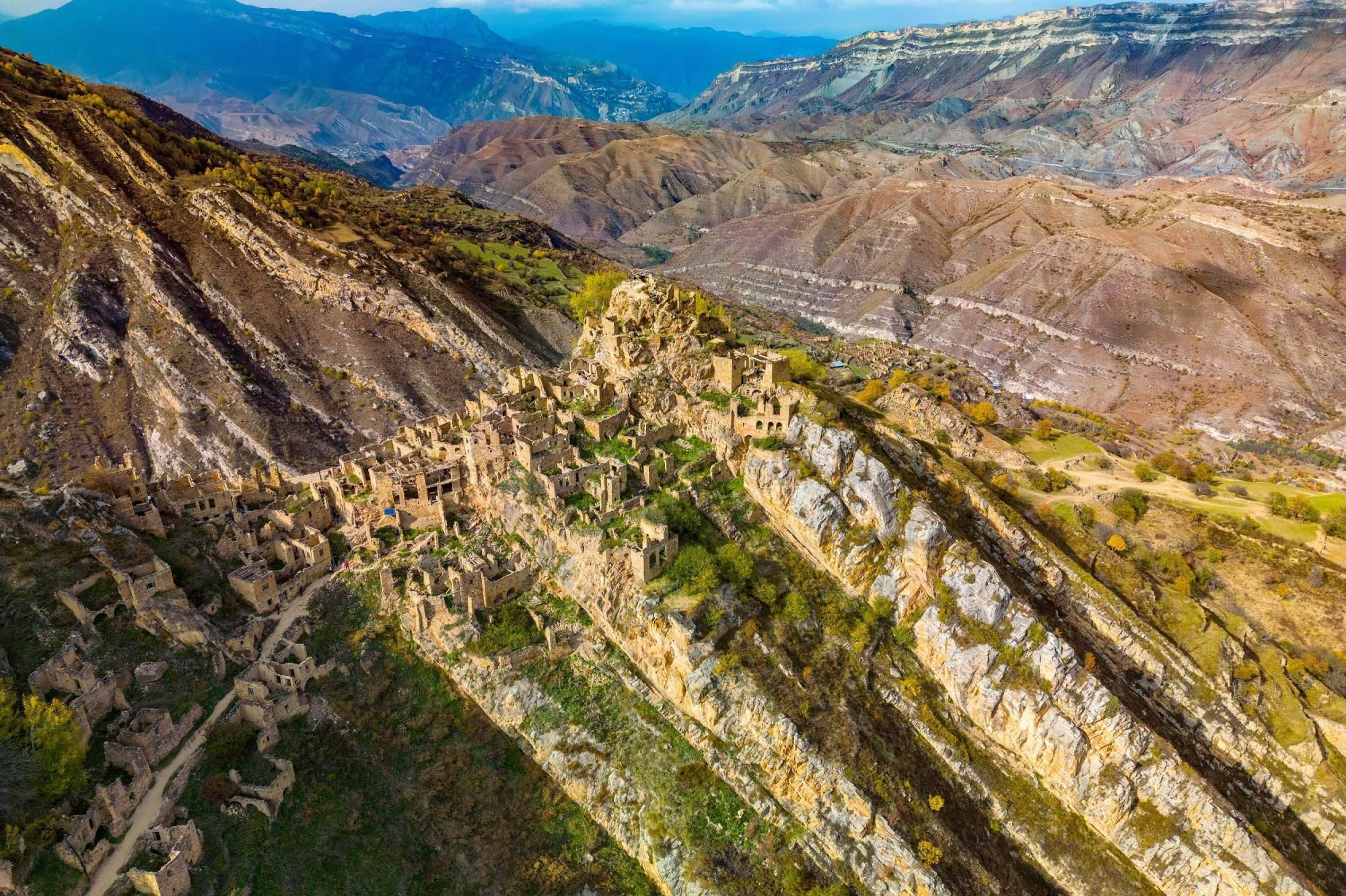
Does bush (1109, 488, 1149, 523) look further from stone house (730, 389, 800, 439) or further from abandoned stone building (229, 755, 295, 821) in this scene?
abandoned stone building (229, 755, 295, 821)

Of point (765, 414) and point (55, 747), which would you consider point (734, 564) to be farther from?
point (55, 747)

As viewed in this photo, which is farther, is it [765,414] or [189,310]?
[189,310]

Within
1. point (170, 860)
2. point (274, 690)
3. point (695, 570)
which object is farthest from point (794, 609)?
point (170, 860)

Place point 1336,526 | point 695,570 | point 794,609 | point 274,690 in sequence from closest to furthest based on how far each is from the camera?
point 274,690, point 695,570, point 794,609, point 1336,526

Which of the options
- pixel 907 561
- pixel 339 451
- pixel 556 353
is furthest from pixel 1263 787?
pixel 556 353

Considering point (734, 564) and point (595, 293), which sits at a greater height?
point (595, 293)

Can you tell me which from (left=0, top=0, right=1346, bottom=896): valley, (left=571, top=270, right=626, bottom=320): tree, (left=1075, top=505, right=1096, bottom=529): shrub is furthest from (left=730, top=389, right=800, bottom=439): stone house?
(left=571, top=270, right=626, bottom=320): tree

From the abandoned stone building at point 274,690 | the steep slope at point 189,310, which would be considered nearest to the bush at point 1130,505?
the abandoned stone building at point 274,690
